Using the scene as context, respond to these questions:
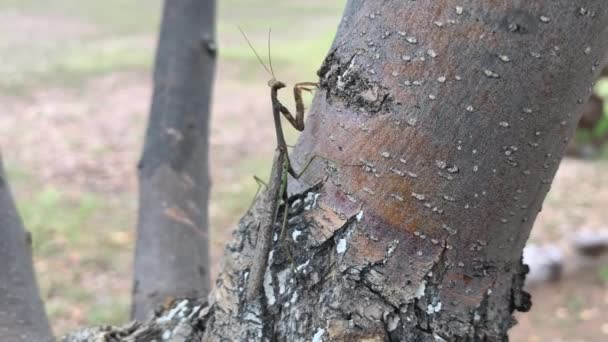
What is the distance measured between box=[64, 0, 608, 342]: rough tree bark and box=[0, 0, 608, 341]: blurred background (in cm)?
340

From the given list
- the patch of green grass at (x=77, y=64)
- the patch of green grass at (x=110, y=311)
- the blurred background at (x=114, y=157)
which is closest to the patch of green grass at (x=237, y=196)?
the blurred background at (x=114, y=157)

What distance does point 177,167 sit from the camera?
2.09 meters

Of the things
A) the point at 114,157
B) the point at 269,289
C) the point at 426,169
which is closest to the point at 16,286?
the point at 269,289

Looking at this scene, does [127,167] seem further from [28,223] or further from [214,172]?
[28,223]

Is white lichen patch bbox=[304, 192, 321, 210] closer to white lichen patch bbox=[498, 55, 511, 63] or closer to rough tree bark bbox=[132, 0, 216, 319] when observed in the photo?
white lichen patch bbox=[498, 55, 511, 63]

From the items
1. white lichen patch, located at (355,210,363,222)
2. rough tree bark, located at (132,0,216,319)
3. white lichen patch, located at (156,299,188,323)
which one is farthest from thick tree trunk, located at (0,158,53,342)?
white lichen patch, located at (355,210,363,222)

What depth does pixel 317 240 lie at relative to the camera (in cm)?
120

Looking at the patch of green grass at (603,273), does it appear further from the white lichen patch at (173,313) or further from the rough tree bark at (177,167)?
the white lichen patch at (173,313)

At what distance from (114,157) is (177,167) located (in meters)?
5.16

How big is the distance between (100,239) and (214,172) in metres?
1.82

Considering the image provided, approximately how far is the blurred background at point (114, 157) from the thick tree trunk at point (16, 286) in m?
2.91

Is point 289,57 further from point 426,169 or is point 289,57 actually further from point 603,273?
point 426,169

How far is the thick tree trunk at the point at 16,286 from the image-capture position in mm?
1398

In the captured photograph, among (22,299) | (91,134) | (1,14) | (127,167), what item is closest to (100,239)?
(127,167)
